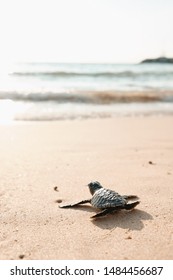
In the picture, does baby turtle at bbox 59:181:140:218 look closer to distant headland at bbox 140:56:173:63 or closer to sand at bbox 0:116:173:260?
sand at bbox 0:116:173:260

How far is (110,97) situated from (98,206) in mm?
10337

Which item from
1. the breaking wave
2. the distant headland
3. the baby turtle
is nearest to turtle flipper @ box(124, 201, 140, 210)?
the baby turtle

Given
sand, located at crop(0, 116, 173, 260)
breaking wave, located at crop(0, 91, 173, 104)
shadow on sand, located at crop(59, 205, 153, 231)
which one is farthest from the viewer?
breaking wave, located at crop(0, 91, 173, 104)

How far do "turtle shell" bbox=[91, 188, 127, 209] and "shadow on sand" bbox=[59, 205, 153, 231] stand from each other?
0.33 ft

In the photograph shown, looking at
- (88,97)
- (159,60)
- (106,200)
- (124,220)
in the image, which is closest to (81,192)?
(106,200)

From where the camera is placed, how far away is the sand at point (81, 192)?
2463 mm

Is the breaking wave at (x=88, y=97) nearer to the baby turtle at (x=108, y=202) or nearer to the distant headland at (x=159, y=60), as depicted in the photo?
the baby turtle at (x=108, y=202)

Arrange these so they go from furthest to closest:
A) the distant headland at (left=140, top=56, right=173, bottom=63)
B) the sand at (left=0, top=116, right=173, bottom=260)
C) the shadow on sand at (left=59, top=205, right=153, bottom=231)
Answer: the distant headland at (left=140, top=56, right=173, bottom=63), the shadow on sand at (left=59, top=205, right=153, bottom=231), the sand at (left=0, top=116, right=173, bottom=260)

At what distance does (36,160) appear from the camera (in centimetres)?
448

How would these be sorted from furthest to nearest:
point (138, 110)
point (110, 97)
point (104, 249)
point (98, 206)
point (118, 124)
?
point (110, 97) → point (138, 110) → point (118, 124) → point (98, 206) → point (104, 249)

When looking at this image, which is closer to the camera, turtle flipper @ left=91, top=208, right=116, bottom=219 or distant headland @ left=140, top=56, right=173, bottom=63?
turtle flipper @ left=91, top=208, right=116, bottom=219

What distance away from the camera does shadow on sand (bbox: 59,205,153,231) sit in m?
2.76
